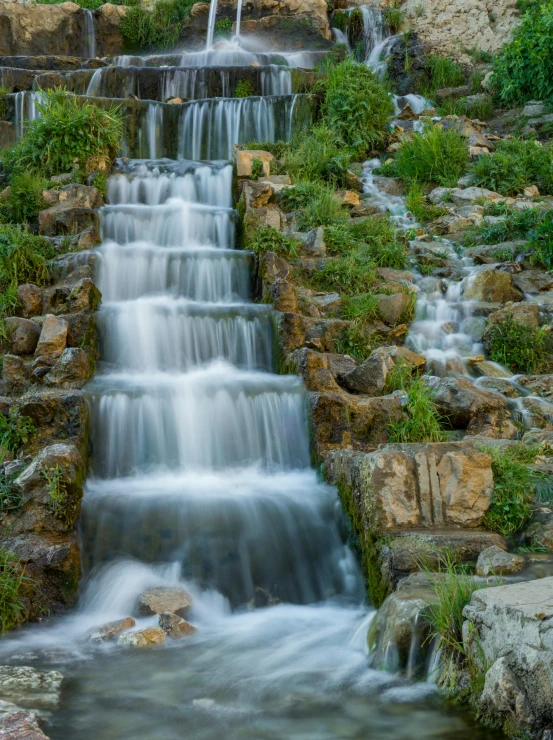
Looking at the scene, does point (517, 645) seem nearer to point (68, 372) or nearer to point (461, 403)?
point (461, 403)

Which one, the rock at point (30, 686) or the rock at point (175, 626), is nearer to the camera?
the rock at point (30, 686)

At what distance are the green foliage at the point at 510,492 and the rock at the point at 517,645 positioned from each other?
1.33 meters

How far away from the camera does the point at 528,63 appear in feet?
43.7

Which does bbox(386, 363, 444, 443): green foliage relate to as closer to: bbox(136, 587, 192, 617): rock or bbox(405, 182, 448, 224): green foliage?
bbox(136, 587, 192, 617): rock

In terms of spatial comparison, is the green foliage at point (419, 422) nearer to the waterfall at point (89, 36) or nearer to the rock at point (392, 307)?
the rock at point (392, 307)

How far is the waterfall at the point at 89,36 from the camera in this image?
696 inches

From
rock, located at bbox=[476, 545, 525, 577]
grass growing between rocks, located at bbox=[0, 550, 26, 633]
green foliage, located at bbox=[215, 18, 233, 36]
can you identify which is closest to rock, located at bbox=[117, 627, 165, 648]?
grass growing between rocks, located at bbox=[0, 550, 26, 633]

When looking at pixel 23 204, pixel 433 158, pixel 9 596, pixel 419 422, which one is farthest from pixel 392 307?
pixel 9 596

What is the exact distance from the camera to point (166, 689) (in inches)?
132

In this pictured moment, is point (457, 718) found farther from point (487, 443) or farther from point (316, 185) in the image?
point (316, 185)

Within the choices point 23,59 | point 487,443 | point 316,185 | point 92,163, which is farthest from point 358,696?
point 23,59

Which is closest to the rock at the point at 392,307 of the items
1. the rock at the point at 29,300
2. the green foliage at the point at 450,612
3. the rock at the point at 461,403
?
the rock at the point at 461,403

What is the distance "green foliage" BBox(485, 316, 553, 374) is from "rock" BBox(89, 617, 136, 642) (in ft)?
16.5

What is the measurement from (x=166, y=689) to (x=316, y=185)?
26.3 ft
